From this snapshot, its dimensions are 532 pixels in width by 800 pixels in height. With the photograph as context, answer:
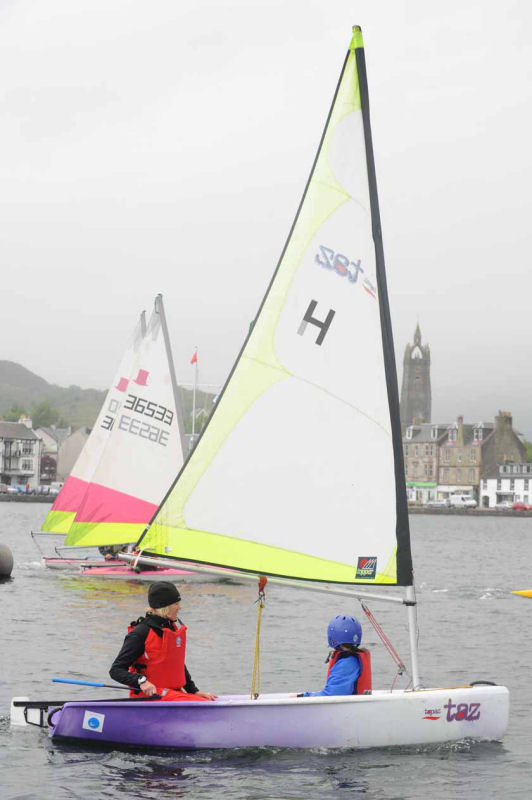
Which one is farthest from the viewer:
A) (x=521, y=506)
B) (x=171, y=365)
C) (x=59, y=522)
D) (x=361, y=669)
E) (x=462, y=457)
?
(x=462, y=457)

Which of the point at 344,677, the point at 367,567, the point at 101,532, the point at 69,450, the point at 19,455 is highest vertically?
the point at 69,450

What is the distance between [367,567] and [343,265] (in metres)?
3.35

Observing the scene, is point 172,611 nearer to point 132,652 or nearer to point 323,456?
point 132,652

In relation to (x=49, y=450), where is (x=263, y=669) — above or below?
below

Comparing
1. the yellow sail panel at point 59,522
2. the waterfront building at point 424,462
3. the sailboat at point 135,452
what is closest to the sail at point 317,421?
the sailboat at point 135,452

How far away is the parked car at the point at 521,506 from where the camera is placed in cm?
16440

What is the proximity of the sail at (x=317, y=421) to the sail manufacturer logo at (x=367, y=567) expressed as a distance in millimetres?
17

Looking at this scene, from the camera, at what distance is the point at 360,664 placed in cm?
1255

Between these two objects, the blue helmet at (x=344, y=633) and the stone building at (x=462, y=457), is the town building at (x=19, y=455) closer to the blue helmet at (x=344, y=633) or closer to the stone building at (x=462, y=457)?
the stone building at (x=462, y=457)

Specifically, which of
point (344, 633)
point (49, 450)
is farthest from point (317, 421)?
point (49, 450)

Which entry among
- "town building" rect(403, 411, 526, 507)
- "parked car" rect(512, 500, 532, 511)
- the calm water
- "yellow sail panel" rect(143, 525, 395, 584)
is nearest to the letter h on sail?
"yellow sail panel" rect(143, 525, 395, 584)

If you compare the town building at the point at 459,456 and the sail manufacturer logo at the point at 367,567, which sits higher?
the town building at the point at 459,456

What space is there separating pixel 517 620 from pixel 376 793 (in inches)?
823

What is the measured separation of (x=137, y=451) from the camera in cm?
3362
